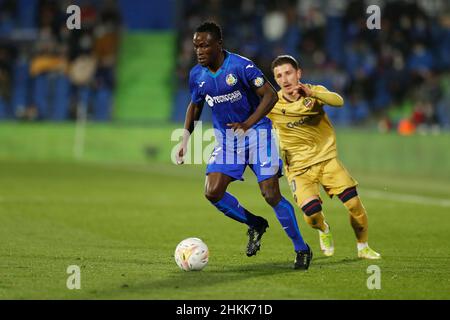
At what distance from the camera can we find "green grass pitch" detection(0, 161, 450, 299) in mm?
7758

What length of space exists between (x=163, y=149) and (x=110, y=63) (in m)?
4.90

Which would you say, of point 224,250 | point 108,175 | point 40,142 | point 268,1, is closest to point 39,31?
point 40,142

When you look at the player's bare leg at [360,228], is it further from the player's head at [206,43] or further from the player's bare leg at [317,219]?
the player's head at [206,43]

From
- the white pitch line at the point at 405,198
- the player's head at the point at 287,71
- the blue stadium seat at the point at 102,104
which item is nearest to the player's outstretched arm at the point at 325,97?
the player's head at the point at 287,71

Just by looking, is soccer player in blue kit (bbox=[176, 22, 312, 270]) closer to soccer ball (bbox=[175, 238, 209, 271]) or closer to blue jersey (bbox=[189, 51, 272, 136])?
blue jersey (bbox=[189, 51, 272, 136])

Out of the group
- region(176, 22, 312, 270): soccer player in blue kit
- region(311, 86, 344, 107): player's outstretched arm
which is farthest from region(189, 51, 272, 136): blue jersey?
region(311, 86, 344, 107): player's outstretched arm

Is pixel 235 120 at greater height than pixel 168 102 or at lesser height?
lesser

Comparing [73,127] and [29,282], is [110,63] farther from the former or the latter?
[29,282]

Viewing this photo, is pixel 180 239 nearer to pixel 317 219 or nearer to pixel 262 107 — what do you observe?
pixel 317 219

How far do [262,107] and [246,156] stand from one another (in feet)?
2.04

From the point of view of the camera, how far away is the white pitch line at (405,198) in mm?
17328

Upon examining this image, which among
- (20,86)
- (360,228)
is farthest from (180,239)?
(20,86)

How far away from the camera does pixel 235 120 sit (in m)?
9.20

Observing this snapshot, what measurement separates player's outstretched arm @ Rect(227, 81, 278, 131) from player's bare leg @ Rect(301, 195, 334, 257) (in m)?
1.42
